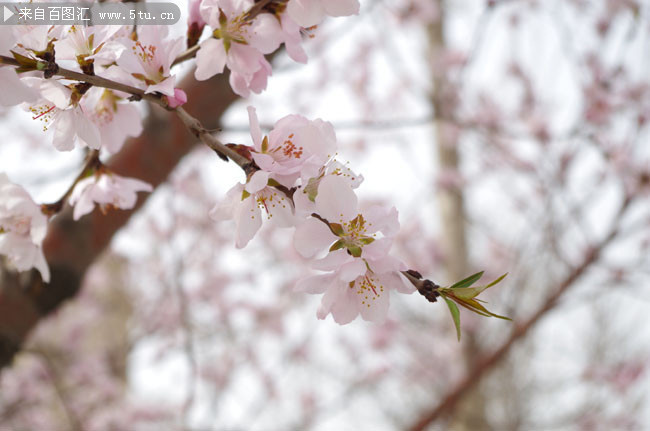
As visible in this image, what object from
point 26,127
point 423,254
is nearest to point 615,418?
point 423,254

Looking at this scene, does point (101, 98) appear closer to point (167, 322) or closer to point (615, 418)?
point (167, 322)

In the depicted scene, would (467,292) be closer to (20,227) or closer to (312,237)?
(312,237)

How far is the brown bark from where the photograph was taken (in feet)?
4.40

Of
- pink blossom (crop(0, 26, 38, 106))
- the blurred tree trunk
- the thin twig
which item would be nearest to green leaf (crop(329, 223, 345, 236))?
the thin twig

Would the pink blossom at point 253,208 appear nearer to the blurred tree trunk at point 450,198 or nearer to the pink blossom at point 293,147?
the pink blossom at point 293,147

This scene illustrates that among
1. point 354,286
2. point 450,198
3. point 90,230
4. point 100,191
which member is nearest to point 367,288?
point 354,286

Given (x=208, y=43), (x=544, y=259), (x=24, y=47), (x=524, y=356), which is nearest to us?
(x=24, y=47)

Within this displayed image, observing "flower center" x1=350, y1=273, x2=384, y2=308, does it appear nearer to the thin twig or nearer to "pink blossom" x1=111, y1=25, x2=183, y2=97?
the thin twig

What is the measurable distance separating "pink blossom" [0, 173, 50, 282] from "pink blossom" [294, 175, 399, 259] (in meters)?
0.43

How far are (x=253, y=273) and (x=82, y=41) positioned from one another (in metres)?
4.90

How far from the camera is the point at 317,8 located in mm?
644

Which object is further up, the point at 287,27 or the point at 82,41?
the point at 287,27

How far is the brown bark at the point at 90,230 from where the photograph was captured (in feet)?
4.40

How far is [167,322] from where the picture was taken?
496 centimetres
